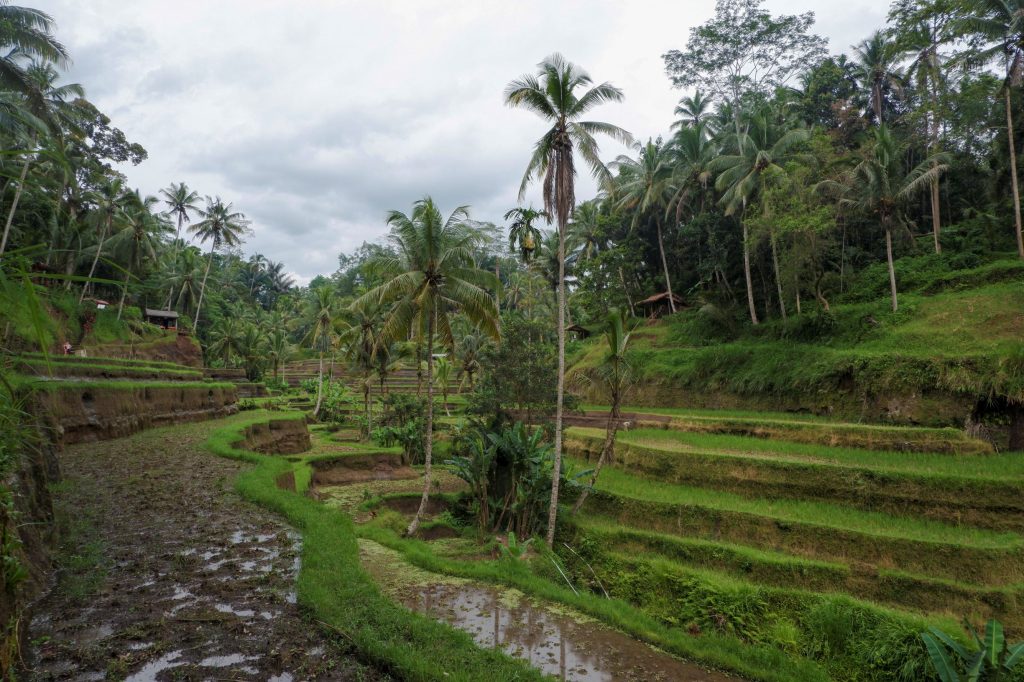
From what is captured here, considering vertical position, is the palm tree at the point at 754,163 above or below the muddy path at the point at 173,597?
above

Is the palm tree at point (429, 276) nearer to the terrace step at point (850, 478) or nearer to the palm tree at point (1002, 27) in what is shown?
the terrace step at point (850, 478)

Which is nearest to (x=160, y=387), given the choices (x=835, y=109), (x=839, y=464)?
(x=839, y=464)

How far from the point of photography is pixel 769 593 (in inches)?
434

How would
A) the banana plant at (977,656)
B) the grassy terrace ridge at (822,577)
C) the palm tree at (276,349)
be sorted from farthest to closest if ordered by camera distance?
the palm tree at (276,349), the grassy terrace ridge at (822,577), the banana plant at (977,656)

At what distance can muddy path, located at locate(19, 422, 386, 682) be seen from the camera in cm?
573

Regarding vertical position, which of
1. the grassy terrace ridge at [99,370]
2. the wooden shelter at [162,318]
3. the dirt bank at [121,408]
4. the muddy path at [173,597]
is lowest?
the muddy path at [173,597]

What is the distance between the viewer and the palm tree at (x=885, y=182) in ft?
74.4

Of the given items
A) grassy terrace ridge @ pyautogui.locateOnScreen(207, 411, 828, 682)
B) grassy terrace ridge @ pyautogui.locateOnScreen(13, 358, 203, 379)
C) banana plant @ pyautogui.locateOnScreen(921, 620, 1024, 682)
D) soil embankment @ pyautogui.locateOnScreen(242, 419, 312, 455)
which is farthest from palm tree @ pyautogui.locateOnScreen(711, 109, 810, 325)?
grassy terrace ridge @ pyautogui.locateOnScreen(13, 358, 203, 379)

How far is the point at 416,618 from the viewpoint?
7.99 m

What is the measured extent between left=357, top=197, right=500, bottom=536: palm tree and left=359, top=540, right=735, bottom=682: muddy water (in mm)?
4510

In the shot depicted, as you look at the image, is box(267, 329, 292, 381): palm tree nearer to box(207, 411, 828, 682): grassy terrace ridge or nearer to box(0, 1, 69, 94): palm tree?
box(0, 1, 69, 94): palm tree

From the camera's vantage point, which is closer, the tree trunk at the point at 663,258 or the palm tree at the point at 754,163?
the palm tree at the point at 754,163

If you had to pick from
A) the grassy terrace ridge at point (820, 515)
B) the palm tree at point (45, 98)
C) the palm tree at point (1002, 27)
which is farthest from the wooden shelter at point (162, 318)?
the palm tree at point (1002, 27)

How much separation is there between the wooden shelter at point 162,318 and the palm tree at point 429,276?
35.1 m
